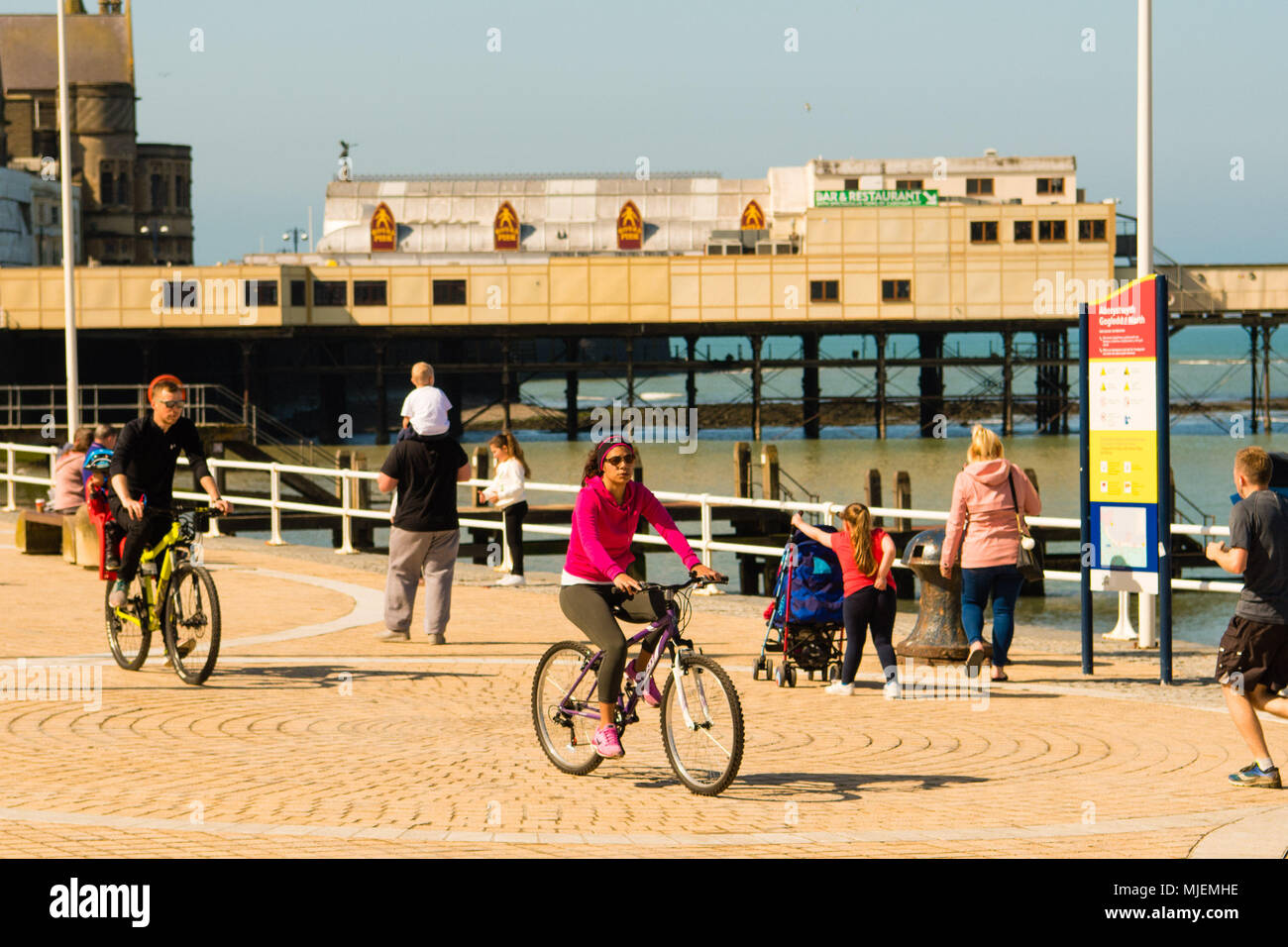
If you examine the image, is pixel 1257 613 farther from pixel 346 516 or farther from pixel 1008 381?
pixel 1008 381

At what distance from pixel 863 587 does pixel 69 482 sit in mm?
13096

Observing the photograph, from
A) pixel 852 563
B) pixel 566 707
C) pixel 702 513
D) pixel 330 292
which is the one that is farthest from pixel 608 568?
pixel 330 292

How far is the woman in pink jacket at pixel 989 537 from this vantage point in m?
12.4

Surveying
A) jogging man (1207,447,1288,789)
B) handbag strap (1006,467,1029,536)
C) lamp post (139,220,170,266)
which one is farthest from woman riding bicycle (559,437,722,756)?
lamp post (139,220,170,266)

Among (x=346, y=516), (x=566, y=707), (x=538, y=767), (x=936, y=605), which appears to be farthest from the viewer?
(x=346, y=516)

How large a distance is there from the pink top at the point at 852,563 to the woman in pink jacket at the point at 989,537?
524 millimetres

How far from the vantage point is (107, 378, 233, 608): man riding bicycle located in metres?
11.9

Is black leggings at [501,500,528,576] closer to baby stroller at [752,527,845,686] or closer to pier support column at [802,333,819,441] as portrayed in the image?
baby stroller at [752,527,845,686]

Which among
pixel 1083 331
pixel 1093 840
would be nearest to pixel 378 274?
pixel 1083 331

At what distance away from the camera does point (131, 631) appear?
40.7ft

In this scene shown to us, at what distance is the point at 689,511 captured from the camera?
3525 centimetres

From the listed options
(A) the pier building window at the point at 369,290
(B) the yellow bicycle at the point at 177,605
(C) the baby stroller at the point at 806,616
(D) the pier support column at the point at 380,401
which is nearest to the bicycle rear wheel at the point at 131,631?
(B) the yellow bicycle at the point at 177,605

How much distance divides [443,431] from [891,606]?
4.13 m
